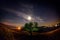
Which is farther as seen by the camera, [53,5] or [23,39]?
[53,5]

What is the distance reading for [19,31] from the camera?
2883 millimetres

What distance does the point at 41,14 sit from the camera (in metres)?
3.01

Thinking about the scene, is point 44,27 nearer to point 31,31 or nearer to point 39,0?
point 31,31

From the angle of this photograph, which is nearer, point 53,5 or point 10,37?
point 10,37

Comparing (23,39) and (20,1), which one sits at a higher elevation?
(20,1)

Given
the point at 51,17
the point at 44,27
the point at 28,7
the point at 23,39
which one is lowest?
the point at 23,39

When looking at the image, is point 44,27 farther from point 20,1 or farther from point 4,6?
point 4,6

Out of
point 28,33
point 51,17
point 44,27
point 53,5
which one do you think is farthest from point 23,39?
point 53,5

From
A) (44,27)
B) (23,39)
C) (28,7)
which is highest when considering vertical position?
(28,7)

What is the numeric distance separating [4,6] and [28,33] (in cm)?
70

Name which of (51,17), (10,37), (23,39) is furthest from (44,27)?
(10,37)

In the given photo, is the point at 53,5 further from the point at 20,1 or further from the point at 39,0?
the point at 20,1

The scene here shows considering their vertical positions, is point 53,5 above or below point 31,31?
above

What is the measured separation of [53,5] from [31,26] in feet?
2.09
